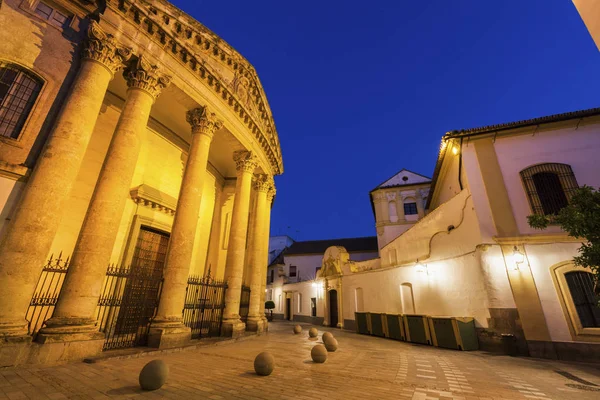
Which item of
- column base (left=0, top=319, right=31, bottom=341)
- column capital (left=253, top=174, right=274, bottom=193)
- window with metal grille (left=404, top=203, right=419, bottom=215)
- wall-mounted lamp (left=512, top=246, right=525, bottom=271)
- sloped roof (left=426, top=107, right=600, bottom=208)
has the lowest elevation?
column base (left=0, top=319, right=31, bottom=341)

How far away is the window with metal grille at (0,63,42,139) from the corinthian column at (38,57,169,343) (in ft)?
7.77

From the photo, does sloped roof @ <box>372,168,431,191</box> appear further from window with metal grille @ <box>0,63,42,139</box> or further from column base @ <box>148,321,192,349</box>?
window with metal grille @ <box>0,63,42,139</box>

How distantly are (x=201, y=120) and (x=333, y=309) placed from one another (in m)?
18.3

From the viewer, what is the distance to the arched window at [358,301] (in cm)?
1776

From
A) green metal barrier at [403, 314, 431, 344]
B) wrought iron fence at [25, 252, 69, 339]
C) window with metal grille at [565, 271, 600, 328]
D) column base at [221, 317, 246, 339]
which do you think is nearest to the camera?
wrought iron fence at [25, 252, 69, 339]

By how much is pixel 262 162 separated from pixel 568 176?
46.3 feet

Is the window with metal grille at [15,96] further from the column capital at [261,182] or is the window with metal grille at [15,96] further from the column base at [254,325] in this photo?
the column base at [254,325]

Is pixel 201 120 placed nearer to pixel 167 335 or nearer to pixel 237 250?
pixel 237 250

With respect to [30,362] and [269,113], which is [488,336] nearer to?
[30,362]

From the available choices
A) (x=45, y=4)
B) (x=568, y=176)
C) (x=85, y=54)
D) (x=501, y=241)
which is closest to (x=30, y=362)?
(x=85, y=54)

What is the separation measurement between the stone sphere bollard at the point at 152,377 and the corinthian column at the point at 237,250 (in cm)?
662

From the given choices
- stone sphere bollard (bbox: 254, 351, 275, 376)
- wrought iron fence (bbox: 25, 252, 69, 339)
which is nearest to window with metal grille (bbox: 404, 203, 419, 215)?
stone sphere bollard (bbox: 254, 351, 275, 376)

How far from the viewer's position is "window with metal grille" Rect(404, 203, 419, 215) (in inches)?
1035

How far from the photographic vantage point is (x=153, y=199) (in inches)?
416
